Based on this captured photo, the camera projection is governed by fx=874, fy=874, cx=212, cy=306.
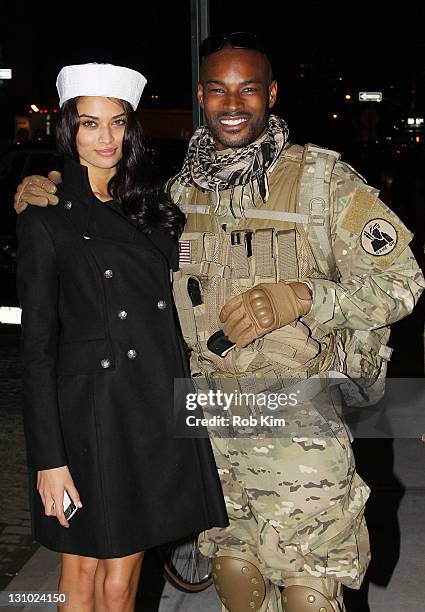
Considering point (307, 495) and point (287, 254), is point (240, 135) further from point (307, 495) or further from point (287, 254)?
point (307, 495)

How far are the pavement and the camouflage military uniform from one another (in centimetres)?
95

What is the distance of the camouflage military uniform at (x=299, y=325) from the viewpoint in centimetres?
272

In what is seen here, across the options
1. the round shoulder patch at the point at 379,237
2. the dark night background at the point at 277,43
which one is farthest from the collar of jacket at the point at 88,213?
the dark night background at the point at 277,43

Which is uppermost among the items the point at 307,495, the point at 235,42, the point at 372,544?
the point at 235,42

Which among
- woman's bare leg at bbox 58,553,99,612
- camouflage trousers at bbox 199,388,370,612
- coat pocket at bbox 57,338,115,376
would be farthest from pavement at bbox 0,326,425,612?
coat pocket at bbox 57,338,115,376

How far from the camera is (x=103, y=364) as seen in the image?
250 centimetres

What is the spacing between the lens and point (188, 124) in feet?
106

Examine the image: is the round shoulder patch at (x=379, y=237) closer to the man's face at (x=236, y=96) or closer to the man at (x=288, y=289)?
the man at (x=288, y=289)

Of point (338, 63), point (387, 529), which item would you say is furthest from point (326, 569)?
point (338, 63)

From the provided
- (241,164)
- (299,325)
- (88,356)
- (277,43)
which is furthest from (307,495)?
(277,43)

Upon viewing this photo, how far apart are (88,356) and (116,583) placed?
0.68 meters

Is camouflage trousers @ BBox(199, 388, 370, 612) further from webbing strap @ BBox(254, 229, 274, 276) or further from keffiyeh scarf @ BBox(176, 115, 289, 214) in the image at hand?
keffiyeh scarf @ BBox(176, 115, 289, 214)

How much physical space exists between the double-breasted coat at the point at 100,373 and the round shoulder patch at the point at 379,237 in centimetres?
63

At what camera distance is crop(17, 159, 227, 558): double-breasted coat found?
242cm
